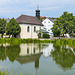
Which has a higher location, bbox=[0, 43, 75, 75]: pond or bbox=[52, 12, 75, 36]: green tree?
bbox=[52, 12, 75, 36]: green tree

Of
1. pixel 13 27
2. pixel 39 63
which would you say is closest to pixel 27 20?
pixel 13 27

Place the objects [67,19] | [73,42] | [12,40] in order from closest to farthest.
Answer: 1. [73,42]
2. [12,40]
3. [67,19]

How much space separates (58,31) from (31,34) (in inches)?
451

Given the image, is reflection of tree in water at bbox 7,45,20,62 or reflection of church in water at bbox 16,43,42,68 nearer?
reflection of church in water at bbox 16,43,42,68

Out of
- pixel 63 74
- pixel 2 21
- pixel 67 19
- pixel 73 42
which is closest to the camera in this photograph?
pixel 63 74

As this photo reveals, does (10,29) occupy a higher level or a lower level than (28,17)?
lower

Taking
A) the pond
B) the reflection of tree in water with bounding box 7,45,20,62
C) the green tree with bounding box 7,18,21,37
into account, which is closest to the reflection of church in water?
the pond

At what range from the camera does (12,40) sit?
110 ft

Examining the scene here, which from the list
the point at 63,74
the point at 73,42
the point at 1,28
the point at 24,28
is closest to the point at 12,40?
the point at 73,42

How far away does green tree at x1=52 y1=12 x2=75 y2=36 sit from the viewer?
4987cm

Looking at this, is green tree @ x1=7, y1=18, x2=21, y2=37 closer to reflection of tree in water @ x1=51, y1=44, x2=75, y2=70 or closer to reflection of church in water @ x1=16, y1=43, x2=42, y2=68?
reflection of church in water @ x1=16, y1=43, x2=42, y2=68

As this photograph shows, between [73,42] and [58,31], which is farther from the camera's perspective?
[58,31]

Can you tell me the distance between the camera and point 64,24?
5228 cm

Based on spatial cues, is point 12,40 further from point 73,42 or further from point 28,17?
point 28,17
